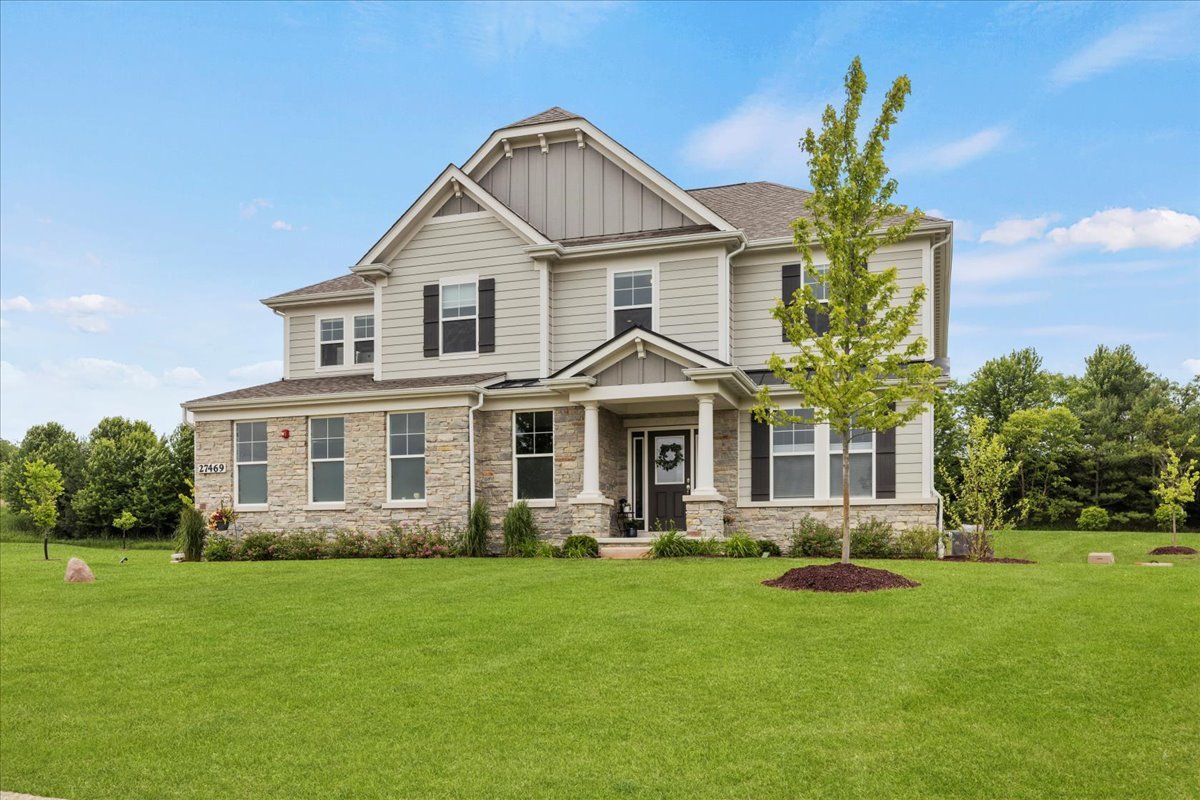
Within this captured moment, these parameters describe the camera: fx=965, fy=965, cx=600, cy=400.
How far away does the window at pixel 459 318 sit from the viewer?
21078 millimetres

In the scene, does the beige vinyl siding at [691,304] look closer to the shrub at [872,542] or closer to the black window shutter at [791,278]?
the black window shutter at [791,278]

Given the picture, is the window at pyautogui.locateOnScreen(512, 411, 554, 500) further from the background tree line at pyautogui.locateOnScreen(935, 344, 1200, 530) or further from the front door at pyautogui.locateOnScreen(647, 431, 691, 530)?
the background tree line at pyautogui.locateOnScreen(935, 344, 1200, 530)

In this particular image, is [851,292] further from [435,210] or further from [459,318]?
[435,210]

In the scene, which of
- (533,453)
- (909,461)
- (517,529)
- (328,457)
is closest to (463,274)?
(533,453)

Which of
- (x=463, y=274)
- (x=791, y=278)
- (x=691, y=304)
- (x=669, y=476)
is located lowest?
(x=669, y=476)

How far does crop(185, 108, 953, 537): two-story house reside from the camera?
18.5m

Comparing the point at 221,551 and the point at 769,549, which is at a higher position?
the point at 769,549

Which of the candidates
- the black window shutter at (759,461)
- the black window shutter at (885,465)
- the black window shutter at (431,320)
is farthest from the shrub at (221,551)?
the black window shutter at (885,465)

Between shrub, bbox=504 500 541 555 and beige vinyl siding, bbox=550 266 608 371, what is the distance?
364 centimetres

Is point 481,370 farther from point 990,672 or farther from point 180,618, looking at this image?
point 990,672

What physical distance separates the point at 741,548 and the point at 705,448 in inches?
83.7

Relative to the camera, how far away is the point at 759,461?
62.3 ft

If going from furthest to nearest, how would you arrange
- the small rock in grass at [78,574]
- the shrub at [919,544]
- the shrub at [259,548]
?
the shrub at [259,548] → the shrub at [919,544] → the small rock in grass at [78,574]

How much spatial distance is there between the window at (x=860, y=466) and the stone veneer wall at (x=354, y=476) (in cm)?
727
